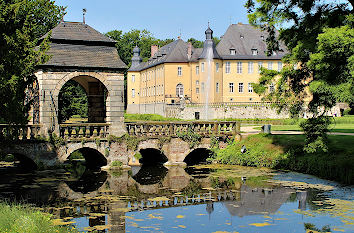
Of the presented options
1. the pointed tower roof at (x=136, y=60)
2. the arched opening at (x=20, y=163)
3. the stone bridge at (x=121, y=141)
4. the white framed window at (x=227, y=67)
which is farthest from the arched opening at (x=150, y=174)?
the pointed tower roof at (x=136, y=60)

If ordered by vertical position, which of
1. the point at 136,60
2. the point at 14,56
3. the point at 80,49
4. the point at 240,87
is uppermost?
the point at 136,60

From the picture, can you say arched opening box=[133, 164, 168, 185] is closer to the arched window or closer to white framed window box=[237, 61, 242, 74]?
white framed window box=[237, 61, 242, 74]

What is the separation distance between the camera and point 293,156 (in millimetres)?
21312

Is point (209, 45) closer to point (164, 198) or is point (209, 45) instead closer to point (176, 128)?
point (176, 128)

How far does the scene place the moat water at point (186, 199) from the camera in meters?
12.2

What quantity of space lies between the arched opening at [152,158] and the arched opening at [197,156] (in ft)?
4.08

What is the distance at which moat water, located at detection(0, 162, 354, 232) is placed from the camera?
1225cm

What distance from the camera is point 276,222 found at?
12352mm

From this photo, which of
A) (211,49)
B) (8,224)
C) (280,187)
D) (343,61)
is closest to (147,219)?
(8,224)

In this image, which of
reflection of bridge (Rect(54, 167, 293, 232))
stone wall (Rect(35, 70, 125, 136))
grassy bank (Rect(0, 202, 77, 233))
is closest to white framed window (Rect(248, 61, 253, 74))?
stone wall (Rect(35, 70, 125, 136))

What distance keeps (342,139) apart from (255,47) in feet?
129

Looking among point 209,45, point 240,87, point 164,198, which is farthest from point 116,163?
point 240,87

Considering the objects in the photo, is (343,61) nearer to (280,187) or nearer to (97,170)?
(280,187)

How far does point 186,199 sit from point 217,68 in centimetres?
4432
